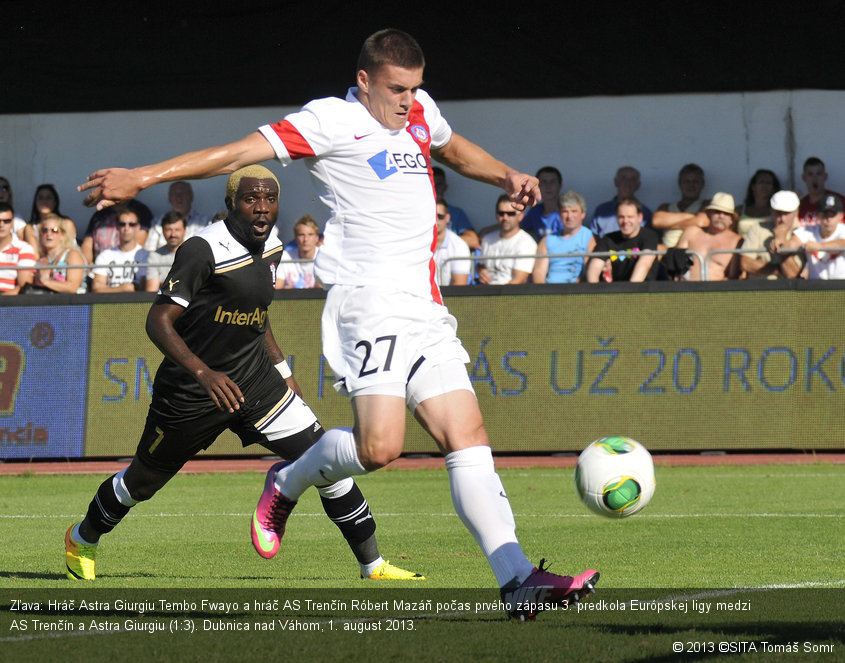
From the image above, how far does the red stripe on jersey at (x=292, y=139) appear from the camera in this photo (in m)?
5.61

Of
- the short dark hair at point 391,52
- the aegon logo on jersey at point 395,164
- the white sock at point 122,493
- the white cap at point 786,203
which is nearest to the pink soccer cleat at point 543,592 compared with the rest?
the aegon logo on jersey at point 395,164

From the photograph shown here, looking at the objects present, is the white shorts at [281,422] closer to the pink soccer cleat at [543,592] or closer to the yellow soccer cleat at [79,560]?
the yellow soccer cleat at [79,560]

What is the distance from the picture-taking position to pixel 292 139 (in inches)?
222

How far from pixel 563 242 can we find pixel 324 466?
33.2ft

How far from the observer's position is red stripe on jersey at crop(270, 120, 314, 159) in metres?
5.61

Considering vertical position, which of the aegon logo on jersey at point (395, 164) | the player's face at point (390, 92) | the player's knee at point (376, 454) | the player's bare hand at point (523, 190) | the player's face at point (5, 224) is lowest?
the player's knee at point (376, 454)

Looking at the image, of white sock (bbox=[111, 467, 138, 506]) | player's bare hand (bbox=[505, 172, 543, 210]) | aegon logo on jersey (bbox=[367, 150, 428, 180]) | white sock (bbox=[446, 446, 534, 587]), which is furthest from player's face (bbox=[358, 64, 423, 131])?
white sock (bbox=[111, 467, 138, 506])

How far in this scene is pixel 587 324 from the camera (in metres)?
15.2

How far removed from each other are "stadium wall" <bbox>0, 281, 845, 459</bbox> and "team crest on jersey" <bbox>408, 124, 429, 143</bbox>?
30.2 feet

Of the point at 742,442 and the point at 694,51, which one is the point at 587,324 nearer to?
the point at 742,442

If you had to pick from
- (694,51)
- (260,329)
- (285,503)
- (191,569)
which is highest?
(694,51)

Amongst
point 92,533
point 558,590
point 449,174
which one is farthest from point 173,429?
point 449,174

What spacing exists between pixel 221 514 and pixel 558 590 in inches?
243

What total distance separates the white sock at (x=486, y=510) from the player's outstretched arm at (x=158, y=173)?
5.00ft
